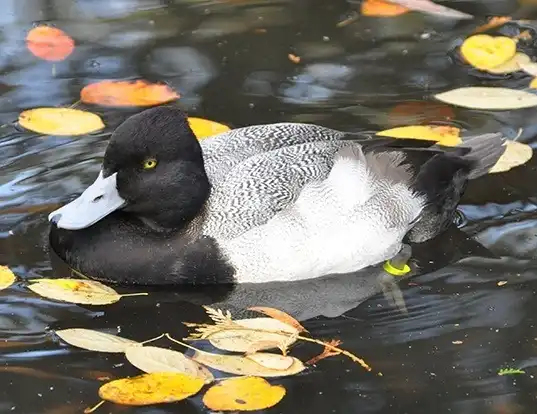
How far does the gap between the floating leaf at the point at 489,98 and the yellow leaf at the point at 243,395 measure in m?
2.95

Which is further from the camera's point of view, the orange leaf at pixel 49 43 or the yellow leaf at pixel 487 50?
the orange leaf at pixel 49 43

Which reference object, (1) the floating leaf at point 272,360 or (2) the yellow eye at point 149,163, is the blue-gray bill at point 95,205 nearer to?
(2) the yellow eye at point 149,163

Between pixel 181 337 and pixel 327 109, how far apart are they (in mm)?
2379

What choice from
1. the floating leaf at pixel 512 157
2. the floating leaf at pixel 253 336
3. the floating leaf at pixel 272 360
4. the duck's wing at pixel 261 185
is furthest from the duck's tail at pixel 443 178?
the floating leaf at pixel 272 360

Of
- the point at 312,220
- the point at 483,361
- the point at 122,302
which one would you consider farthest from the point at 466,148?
the point at 122,302

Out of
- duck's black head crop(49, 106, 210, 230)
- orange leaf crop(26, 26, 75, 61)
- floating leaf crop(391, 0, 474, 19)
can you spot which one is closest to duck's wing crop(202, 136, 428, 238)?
duck's black head crop(49, 106, 210, 230)

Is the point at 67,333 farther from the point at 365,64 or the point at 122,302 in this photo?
the point at 365,64

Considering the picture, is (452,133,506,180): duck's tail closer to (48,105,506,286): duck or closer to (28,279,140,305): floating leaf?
(48,105,506,286): duck

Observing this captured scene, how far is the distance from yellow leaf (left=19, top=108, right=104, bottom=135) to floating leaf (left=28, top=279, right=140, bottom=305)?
147 centimetres

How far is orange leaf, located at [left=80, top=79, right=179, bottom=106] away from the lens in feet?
24.5

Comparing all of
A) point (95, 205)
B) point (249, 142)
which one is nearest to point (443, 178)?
point (249, 142)

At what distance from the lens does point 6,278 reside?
19.1ft

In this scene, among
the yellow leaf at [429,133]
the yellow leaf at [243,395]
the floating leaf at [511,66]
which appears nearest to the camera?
the yellow leaf at [243,395]

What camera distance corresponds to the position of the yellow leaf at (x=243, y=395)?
16.0 feet
